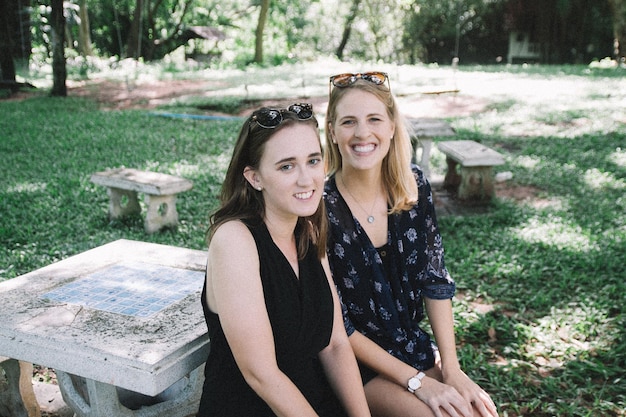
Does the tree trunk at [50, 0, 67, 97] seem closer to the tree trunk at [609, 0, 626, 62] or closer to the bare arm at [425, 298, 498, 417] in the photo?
the bare arm at [425, 298, 498, 417]

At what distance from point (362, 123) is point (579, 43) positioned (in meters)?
25.0

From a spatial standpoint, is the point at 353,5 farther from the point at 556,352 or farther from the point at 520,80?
the point at 556,352

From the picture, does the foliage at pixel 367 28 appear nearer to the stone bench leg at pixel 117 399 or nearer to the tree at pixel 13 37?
the tree at pixel 13 37

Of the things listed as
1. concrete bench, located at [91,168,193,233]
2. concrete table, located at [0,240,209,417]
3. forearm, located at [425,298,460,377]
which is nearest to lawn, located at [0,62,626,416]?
concrete bench, located at [91,168,193,233]

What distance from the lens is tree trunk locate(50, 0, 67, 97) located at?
1160 centimetres

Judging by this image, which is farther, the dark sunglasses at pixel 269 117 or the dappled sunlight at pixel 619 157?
the dappled sunlight at pixel 619 157

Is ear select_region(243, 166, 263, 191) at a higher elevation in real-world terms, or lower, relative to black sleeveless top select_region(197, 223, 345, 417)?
higher

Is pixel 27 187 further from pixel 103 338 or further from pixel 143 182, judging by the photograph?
pixel 103 338

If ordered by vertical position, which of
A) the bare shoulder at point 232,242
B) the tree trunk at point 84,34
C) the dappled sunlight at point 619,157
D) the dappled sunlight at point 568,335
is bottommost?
the dappled sunlight at point 568,335

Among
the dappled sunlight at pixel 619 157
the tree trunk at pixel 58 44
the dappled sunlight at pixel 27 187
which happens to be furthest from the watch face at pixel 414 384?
the tree trunk at pixel 58 44

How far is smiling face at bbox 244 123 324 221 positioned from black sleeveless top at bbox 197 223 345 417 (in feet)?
0.41

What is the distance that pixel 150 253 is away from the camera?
270 centimetres

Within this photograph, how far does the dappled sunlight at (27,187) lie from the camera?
6227mm

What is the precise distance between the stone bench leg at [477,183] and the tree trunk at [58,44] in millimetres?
9316
